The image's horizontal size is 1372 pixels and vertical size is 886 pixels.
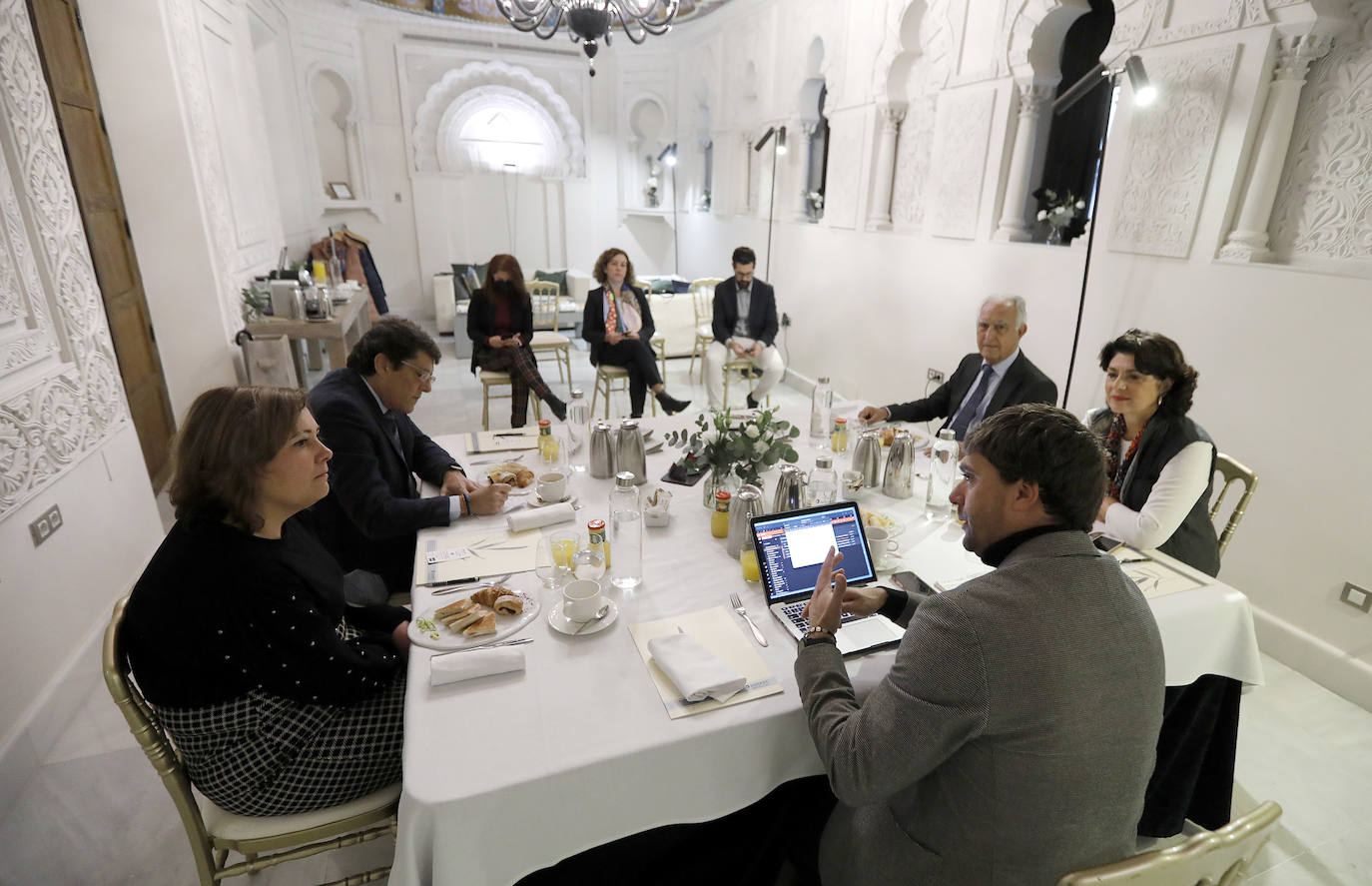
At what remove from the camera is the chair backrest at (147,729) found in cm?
115

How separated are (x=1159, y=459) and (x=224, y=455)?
85.0 inches

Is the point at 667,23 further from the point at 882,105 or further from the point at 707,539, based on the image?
the point at 707,539

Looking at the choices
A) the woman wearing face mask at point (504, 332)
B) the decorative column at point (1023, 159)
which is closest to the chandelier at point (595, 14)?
the woman wearing face mask at point (504, 332)

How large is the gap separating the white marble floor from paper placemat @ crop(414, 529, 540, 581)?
30.7 inches

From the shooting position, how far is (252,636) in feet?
3.82

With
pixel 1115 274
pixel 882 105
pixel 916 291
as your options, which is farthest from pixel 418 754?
pixel 882 105

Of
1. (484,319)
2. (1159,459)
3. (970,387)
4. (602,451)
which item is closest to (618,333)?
(484,319)

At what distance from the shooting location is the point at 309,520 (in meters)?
1.89

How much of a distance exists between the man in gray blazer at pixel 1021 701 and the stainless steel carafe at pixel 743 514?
596 mm

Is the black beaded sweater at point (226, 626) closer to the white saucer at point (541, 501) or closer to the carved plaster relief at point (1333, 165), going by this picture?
the white saucer at point (541, 501)

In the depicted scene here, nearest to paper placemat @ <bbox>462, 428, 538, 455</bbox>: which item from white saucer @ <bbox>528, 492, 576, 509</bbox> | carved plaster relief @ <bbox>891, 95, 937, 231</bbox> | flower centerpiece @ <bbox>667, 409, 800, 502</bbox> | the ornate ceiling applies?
white saucer @ <bbox>528, 492, 576, 509</bbox>

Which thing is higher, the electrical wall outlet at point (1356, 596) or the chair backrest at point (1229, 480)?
the chair backrest at point (1229, 480)

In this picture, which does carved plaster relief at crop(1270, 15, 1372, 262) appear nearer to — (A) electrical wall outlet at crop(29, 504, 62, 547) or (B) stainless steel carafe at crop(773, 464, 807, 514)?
(B) stainless steel carafe at crop(773, 464, 807, 514)

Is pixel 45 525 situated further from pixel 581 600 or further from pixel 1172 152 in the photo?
pixel 1172 152
